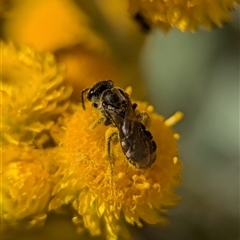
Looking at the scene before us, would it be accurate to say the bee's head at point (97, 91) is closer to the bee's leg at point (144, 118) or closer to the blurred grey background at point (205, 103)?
the bee's leg at point (144, 118)

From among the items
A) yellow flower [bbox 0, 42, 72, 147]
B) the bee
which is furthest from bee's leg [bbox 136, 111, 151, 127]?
yellow flower [bbox 0, 42, 72, 147]

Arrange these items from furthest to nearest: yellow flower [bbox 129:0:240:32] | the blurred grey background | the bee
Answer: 1. the blurred grey background
2. yellow flower [bbox 129:0:240:32]
3. the bee

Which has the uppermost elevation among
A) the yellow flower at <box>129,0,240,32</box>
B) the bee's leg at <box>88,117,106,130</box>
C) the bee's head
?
the yellow flower at <box>129,0,240,32</box>

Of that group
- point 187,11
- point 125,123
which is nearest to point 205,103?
point 187,11

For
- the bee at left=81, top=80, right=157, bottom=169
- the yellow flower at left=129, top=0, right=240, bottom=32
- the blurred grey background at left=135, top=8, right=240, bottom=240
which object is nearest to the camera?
the bee at left=81, top=80, right=157, bottom=169

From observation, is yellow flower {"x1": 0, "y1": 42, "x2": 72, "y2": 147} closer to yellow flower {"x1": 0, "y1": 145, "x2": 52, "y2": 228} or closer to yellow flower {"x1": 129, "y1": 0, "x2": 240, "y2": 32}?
yellow flower {"x1": 0, "y1": 145, "x2": 52, "y2": 228}

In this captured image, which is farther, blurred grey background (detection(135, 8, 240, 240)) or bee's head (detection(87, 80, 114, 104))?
blurred grey background (detection(135, 8, 240, 240))

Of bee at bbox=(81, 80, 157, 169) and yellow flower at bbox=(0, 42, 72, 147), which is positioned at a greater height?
yellow flower at bbox=(0, 42, 72, 147)

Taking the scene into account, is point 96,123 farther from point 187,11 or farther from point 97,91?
point 187,11

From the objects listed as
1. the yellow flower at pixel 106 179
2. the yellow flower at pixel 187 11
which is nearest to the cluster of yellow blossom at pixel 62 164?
the yellow flower at pixel 106 179
